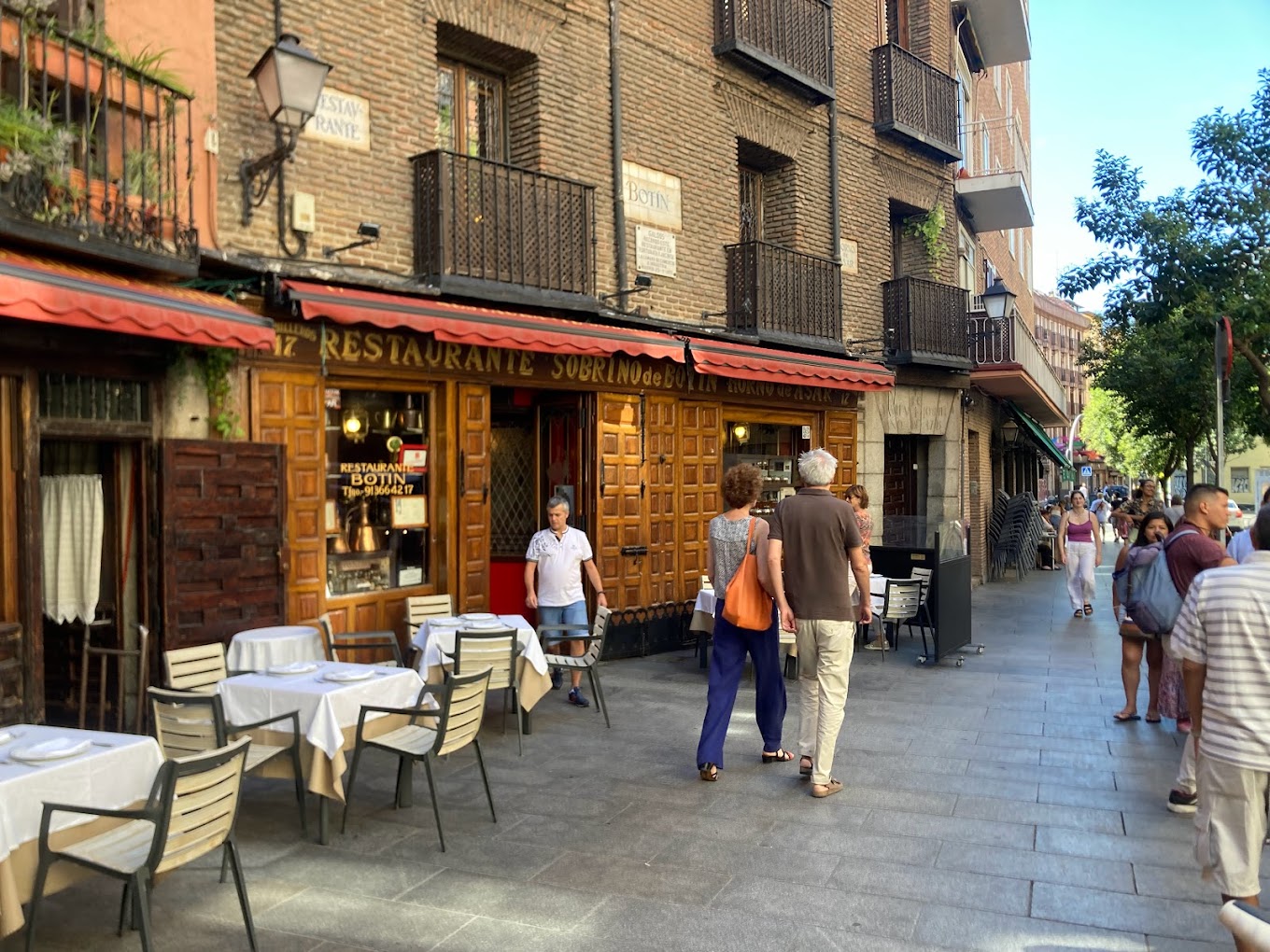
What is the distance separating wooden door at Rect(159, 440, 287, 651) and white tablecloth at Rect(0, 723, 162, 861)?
2683mm

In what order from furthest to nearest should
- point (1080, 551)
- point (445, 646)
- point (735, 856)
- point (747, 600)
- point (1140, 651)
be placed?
point (1080, 551) < point (1140, 651) < point (445, 646) < point (747, 600) < point (735, 856)

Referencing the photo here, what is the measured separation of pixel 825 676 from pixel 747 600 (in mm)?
630

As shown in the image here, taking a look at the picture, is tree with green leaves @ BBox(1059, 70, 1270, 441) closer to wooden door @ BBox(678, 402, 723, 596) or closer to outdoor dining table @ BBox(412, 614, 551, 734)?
wooden door @ BBox(678, 402, 723, 596)

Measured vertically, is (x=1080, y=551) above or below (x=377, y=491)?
below

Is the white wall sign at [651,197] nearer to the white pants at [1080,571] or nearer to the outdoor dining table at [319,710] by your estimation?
the outdoor dining table at [319,710]

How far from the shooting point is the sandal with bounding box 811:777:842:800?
19.5ft

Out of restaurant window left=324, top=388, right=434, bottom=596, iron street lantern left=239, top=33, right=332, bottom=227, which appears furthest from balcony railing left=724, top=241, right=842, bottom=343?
iron street lantern left=239, top=33, right=332, bottom=227

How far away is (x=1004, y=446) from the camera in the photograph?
24703 mm

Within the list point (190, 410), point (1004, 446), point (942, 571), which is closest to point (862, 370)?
point (942, 571)

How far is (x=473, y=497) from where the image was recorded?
9.48 metres

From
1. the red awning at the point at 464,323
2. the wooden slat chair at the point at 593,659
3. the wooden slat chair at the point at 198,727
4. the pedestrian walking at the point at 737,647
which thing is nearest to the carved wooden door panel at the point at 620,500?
the red awning at the point at 464,323

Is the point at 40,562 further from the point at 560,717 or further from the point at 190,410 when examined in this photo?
the point at 560,717

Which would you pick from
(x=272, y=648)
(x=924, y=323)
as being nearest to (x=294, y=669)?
(x=272, y=648)

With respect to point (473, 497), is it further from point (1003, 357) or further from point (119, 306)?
point (1003, 357)
